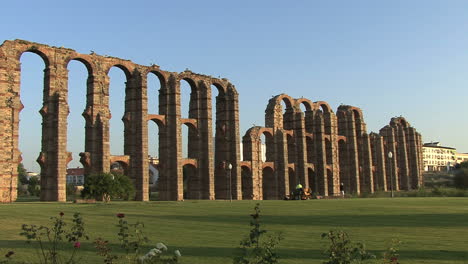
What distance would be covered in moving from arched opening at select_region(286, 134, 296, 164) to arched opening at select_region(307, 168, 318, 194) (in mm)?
3383

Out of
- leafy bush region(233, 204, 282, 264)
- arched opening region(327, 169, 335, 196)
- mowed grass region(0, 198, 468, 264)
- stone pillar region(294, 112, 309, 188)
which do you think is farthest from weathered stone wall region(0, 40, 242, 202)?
leafy bush region(233, 204, 282, 264)

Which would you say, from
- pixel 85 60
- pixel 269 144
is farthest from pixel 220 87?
pixel 85 60

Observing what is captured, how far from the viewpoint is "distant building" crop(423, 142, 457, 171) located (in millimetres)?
162562

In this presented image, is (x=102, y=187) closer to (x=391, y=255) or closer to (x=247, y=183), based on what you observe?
(x=247, y=183)

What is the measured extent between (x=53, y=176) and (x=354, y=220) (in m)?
28.0

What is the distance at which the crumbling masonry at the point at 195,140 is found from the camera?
36625mm

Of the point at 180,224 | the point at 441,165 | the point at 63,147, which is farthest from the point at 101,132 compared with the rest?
the point at 441,165

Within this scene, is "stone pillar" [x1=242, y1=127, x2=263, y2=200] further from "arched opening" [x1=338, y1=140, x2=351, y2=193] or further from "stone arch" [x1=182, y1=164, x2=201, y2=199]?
"arched opening" [x1=338, y1=140, x2=351, y2=193]

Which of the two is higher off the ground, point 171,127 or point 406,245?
point 171,127

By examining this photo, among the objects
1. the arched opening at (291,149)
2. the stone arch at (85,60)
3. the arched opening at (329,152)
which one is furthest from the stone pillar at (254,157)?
the stone arch at (85,60)

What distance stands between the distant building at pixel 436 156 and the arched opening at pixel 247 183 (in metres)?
124

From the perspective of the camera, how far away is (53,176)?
3666cm

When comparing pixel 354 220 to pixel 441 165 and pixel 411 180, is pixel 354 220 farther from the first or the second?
pixel 441 165

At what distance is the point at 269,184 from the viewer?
54562 mm
